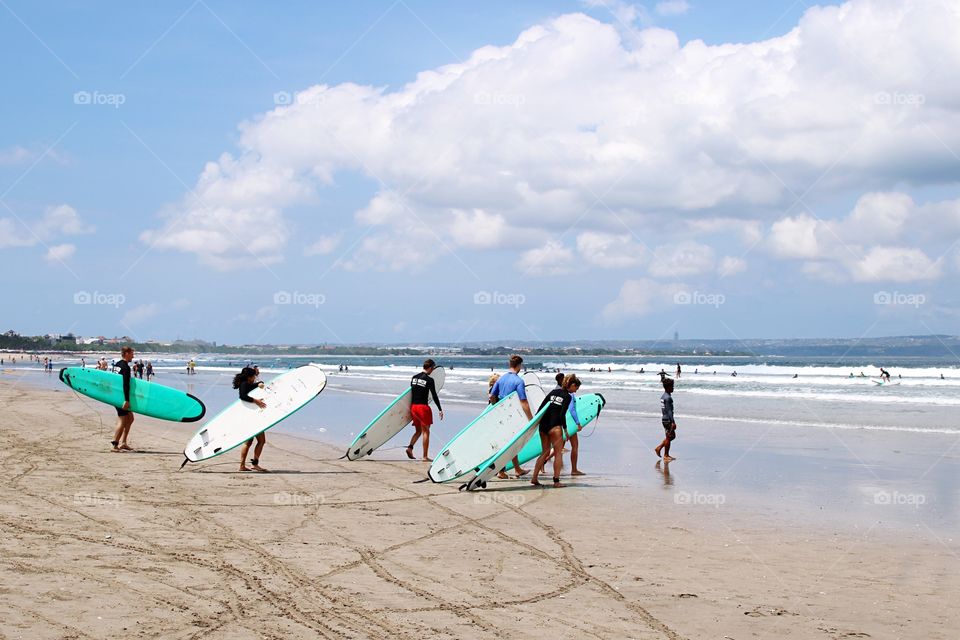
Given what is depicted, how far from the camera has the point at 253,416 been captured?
37.9 feet

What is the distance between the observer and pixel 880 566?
6.45 meters

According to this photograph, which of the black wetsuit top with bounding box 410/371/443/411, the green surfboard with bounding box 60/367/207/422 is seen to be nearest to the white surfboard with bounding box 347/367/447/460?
the black wetsuit top with bounding box 410/371/443/411

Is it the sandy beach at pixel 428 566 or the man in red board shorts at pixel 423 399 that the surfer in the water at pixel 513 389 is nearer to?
the sandy beach at pixel 428 566

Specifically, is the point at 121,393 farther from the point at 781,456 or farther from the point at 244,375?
the point at 781,456

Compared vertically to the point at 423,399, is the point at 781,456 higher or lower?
lower

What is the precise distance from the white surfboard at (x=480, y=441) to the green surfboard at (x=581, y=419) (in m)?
0.83

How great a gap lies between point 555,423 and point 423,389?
2828 millimetres

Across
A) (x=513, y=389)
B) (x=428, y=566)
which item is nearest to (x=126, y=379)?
(x=513, y=389)

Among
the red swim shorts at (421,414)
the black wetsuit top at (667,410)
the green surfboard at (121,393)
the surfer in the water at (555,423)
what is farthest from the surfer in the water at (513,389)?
the green surfboard at (121,393)

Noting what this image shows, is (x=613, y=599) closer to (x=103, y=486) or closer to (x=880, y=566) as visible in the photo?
(x=880, y=566)

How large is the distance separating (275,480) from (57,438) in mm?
5960

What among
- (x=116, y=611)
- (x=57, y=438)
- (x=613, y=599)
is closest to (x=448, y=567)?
(x=613, y=599)

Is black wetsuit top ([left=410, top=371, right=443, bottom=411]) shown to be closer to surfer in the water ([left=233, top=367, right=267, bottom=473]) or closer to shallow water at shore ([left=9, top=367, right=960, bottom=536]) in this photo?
shallow water at shore ([left=9, top=367, right=960, bottom=536])

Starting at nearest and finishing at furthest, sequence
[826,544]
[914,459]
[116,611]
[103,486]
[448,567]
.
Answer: [116,611] < [448,567] < [826,544] < [103,486] < [914,459]
